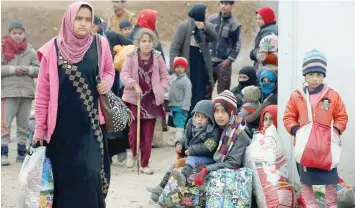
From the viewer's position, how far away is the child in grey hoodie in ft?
35.0

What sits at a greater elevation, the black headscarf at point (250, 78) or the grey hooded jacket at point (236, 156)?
the black headscarf at point (250, 78)

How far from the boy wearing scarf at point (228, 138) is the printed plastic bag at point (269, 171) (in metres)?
0.09

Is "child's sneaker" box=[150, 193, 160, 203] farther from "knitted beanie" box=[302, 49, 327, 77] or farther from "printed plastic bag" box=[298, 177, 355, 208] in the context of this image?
"knitted beanie" box=[302, 49, 327, 77]

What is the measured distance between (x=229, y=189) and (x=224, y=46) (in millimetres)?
4795

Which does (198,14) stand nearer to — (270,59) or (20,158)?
(270,59)

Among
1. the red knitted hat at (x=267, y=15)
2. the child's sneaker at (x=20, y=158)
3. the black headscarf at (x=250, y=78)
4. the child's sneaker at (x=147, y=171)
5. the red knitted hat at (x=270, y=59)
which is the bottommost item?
the child's sneaker at (x=20, y=158)

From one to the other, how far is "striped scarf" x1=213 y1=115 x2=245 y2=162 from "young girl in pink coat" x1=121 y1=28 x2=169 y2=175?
1.94 metres

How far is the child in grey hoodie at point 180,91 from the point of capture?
1068 centimetres

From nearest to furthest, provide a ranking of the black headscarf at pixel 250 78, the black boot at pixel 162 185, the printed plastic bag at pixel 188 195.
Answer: the printed plastic bag at pixel 188 195
the black boot at pixel 162 185
the black headscarf at pixel 250 78

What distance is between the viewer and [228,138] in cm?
752

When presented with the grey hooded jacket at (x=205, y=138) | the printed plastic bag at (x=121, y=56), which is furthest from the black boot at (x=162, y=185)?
the printed plastic bag at (x=121, y=56)

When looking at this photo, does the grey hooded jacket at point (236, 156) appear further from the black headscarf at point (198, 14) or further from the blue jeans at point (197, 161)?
the black headscarf at point (198, 14)

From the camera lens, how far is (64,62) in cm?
Result: 627

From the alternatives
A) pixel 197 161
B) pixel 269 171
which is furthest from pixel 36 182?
pixel 269 171
